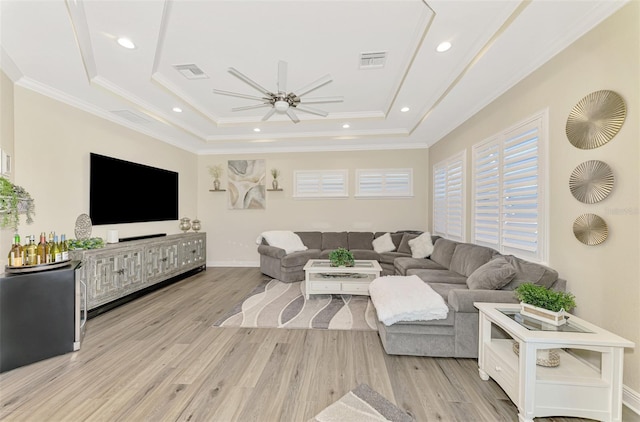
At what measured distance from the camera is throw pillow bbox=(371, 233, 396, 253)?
5367 millimetres

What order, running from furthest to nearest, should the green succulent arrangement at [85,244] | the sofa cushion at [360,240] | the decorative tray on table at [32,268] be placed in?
1. the sofa cushion at [360,240]
2. the green succulent arrangement at [85,244]
3. the decorative tray on table at [32,268]

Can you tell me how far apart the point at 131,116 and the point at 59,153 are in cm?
114

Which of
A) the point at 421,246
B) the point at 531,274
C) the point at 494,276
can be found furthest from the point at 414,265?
the point at 531,274

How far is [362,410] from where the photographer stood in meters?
1.76

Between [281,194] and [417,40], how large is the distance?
4.40 metres

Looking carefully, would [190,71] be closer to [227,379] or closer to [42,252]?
[42,252]

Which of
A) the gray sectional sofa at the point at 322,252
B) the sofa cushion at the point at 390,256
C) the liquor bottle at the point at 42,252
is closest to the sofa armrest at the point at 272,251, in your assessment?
the gray sectional sofa at the point at 322,252

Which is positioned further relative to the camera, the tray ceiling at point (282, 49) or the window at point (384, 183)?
the window at point (384, 183)

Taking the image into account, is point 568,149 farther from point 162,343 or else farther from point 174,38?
point 162,343

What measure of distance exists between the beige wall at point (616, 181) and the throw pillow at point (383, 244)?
305 centimetres

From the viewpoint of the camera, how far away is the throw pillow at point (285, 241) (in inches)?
210

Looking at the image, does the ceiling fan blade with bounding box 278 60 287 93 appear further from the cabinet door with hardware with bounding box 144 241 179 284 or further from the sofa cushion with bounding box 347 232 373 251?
the sofa cushion with bounding box 347 232 373 251

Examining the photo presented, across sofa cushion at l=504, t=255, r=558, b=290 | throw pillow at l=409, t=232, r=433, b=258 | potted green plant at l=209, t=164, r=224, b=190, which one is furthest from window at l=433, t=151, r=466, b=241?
potted green plant at l=209, t=164, r=224, b=190

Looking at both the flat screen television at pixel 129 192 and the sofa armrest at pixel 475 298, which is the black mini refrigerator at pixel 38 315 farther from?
the sofa armrest at pixel 475 298
